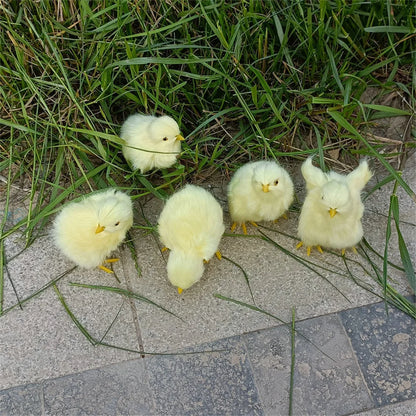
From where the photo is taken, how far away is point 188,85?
7.14 feet

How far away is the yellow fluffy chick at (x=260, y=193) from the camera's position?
5.71 ft

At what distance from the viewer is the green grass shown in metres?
2.02

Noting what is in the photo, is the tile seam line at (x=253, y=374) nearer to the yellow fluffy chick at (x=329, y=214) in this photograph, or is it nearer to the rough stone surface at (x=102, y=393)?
the rough stone surface at (x=102, y=393)

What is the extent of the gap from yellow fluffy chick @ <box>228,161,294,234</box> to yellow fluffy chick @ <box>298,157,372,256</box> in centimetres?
9

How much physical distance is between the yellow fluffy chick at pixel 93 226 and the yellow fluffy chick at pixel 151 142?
7.8 inches

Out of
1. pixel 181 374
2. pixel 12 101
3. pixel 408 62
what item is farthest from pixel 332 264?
pixel 12 101

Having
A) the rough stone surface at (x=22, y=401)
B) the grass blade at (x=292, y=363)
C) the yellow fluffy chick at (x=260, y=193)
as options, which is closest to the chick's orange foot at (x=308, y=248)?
the yellow fluffy chick at (x=260, y=193)

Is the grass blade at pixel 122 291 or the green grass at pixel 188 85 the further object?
the green grass at pixel 188 85

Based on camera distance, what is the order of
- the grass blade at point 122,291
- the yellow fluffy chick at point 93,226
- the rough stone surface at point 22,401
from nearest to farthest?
the rough stone surface at point 22,401
the yellow fluffy chick at point 93,226
the grass blade at point 122,291

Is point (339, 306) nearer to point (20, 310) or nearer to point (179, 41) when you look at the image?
point (20, 310)

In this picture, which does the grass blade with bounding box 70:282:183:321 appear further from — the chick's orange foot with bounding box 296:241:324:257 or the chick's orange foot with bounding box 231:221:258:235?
the chick's orange foot with bounding box 296:241:324:257

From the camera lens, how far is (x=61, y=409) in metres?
1.58

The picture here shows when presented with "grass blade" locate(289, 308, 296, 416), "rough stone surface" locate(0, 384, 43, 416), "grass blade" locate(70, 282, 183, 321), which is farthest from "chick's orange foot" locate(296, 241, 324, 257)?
"rough stone surface" locate(0, 384, 43, 416)

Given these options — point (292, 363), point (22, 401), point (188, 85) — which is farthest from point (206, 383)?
point (188, 85)
